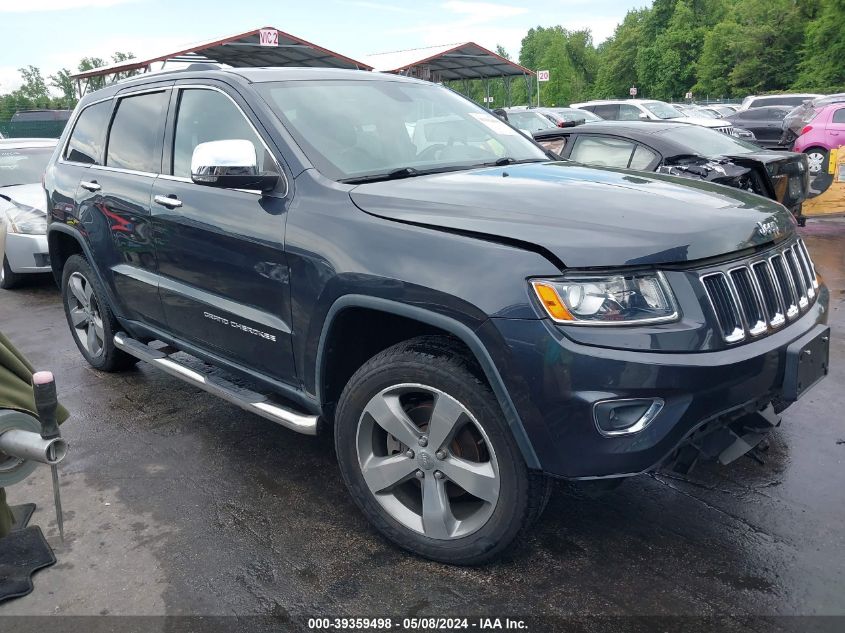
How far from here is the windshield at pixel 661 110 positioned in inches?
735

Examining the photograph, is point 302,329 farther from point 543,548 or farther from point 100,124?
point 100,124

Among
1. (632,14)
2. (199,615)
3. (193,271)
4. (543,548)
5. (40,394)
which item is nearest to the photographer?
(40,394)

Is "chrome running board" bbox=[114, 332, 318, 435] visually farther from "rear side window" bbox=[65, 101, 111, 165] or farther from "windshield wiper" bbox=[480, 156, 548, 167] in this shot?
"windshield wiper" bbox=[480, 156, 548, 167]

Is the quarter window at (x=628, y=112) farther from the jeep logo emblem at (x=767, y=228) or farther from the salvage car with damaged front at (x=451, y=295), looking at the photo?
the jeep logo emblem at (x=767, y=228)

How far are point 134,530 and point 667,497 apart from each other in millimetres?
2366

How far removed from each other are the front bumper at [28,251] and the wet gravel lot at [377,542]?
14.8 feet

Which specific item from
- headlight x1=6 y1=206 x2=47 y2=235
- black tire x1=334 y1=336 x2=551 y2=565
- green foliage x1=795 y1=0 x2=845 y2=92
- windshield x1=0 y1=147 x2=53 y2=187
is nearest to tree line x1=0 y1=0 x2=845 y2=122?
green foliage x1=795 y1=0 x2=845 y2=92

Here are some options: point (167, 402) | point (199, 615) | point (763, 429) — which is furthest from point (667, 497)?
point (167, 402)

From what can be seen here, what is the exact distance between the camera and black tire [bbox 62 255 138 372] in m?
4.77

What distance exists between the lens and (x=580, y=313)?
2.33 meters

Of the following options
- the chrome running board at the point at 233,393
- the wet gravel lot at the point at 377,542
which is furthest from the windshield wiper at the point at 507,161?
the wet gravel lot at the point at 377,542

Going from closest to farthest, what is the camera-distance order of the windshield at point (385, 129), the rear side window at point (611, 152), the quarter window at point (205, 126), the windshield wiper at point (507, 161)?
the windshield at point (385, 129) < the quarter window at point (205, 126) < the windshield wiper at point (507, 161) < the rear side window at point (611, 152)

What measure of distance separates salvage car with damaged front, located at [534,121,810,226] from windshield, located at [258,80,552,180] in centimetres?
358

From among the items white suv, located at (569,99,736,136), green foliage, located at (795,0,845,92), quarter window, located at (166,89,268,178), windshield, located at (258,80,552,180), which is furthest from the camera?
green foliage, located at (795,0,845,92)
